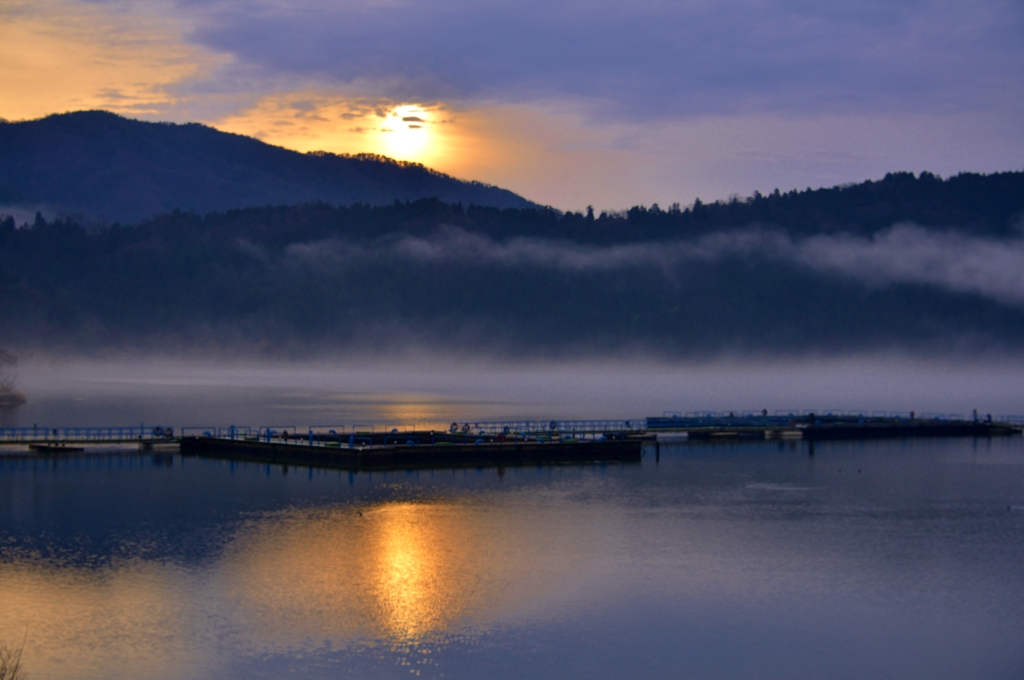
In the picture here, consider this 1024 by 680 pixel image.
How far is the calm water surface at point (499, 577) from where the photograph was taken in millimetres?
35375

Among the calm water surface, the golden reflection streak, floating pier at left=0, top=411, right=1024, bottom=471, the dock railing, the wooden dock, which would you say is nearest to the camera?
the calm water surface

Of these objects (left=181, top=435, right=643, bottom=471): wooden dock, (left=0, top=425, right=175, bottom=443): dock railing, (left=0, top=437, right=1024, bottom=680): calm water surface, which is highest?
(left=0, top=425, right=175, bottom=443): dock railing

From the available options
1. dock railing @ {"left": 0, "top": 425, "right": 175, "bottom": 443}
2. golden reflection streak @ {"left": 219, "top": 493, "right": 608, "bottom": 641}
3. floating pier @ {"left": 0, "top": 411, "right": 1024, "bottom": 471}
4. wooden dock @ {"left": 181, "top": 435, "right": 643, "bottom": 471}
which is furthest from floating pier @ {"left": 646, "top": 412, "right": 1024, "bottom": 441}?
golden reflection streak @ {"left": 219, "top": 493, "right": 608, "bottom": 641}

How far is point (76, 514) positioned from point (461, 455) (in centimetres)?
2963

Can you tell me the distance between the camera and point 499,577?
45.2 m

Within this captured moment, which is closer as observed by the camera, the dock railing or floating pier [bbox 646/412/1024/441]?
the dock railing

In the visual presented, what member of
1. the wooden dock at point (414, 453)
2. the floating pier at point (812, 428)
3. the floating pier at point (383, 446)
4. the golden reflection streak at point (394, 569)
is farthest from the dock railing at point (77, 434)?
the floating pier at point (812, 428)

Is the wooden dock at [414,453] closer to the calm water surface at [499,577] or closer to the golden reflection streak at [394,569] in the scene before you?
the calm water surface at [499,577]

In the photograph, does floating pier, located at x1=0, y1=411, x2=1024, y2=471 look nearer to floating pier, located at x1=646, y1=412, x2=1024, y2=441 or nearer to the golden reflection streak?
floating pier, located at x1=646, y1=412, x2=1024, y2=441

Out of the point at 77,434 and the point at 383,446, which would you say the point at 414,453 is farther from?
the point at 77,434

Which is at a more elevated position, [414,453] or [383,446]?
[383,446]

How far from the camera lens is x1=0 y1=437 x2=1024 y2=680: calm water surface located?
35.4m

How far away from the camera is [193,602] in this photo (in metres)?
40.2

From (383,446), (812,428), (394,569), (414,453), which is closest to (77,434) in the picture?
(383,446)
